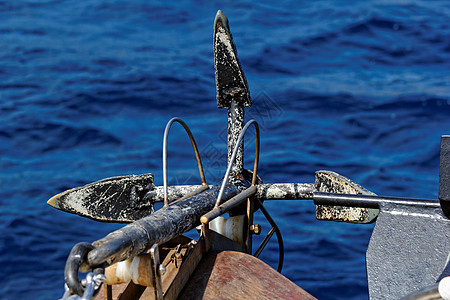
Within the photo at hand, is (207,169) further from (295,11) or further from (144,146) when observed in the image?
(295,11)

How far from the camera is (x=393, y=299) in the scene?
2.30 m

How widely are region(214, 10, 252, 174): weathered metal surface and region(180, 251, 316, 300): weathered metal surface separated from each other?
51.7 inches

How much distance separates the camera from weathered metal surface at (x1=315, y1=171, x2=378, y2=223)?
4012 mm

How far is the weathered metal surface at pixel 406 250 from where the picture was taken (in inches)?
91.0

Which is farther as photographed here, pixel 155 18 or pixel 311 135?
pixel 155 18

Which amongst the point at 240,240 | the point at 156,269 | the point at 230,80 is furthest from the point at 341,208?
the point at 156,269

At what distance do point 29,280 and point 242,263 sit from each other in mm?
5755

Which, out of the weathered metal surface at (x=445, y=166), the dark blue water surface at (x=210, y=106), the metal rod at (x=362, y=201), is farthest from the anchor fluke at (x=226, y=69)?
the dark blue water surface at (x=210, y=106)

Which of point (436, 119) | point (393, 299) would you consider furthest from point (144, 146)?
point (393, 299)

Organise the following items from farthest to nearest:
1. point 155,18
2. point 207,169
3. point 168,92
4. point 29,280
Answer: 1. point 155,18
2. point 168,92
3. point 207,169
4. point 29,280

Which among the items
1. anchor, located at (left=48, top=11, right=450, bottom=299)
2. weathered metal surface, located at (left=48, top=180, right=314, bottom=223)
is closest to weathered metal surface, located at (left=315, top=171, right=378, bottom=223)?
anchor, located at (left=48, top=11, right=450, bottom=299)

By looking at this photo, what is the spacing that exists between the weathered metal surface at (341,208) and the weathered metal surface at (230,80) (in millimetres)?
572

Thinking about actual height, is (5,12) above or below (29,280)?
above

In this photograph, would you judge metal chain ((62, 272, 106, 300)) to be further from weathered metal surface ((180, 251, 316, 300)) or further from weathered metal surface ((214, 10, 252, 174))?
weathered metal surface ((214, 10, 252, 174))
